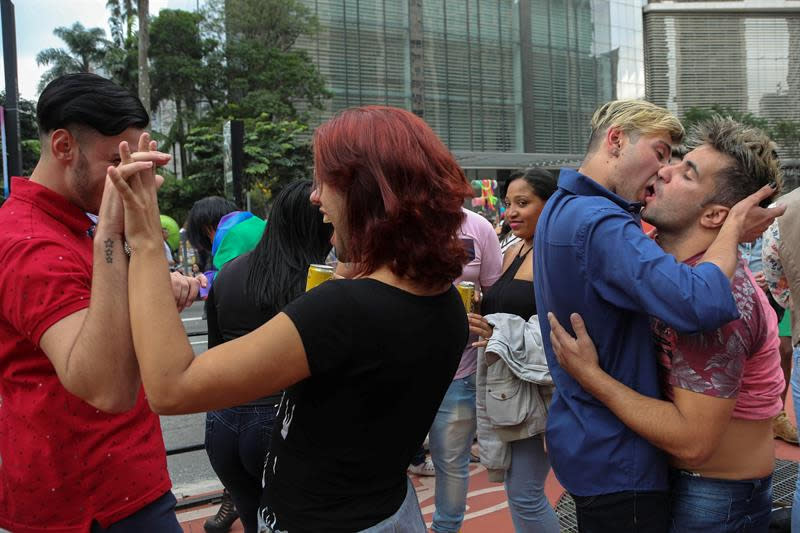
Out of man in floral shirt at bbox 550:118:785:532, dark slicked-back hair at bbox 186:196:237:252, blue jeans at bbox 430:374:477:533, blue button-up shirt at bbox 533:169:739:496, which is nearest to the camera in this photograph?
blue button-up shirt at bbox 533:169:739:496

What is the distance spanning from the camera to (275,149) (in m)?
28.6

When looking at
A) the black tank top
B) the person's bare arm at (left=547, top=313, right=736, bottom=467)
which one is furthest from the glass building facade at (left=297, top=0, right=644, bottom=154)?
the person's bare arm at (left=547, top=313, right=736, bottom=467)

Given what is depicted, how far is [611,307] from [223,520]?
2.95m

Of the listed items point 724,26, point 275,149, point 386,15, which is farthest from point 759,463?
point 724,26

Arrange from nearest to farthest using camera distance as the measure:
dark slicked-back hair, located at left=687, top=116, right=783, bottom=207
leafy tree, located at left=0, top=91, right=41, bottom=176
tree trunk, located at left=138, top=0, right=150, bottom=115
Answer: dark slicked-back hair, located at left=687, top=116, right=783, bottom=207
tree trunk, located at left=138, top=0, right=150, bottom=115
leafy tree, located at left=0, top=91, right=41, bottom=176

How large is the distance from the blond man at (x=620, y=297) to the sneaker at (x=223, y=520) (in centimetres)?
254

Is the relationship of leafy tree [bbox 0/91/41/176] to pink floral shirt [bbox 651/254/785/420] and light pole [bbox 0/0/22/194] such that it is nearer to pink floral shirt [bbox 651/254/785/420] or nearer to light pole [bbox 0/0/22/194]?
light pole [bbox 0/0/22/194]

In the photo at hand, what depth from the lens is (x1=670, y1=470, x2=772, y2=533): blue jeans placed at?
6.12ft

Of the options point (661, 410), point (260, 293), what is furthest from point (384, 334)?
point (260, 293)

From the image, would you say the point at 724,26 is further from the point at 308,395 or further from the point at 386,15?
the point at 308,395

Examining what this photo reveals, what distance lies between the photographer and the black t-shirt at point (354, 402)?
4.69ft

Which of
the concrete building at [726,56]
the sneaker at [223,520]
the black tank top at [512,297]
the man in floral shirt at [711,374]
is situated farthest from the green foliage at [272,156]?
the concrete building at [726,56]

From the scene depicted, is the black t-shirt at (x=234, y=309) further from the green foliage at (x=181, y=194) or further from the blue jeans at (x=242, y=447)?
the green foliage at (x=181, y=194)

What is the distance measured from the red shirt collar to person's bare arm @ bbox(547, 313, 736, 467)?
4.58 ft
